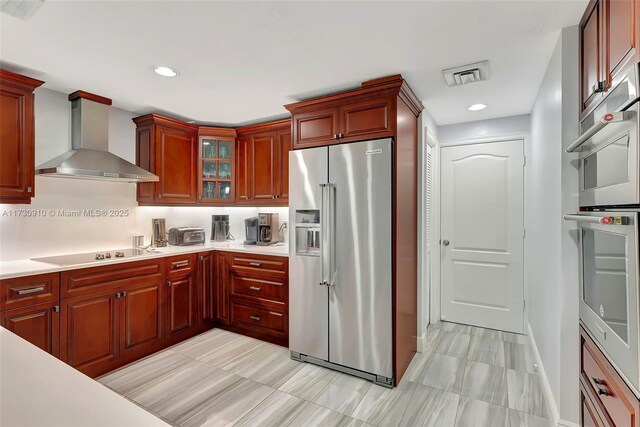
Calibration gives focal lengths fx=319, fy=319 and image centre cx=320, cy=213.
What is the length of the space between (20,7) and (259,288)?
2642 millimetres

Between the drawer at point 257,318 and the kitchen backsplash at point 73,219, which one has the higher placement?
the kitchen backsplash at point 73,219

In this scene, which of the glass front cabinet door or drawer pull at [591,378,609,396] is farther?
the glass front cabinet door

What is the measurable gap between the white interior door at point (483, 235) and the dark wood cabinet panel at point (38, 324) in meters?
3.79

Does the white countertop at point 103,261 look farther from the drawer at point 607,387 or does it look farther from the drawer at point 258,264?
the drawer at point 607,387

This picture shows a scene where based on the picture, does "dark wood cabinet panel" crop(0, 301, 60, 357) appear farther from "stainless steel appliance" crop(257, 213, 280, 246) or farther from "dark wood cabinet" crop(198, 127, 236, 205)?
"stainless steel appliance" crop(257, 213, 280, 246)

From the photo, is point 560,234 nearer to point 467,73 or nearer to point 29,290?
point 467,73

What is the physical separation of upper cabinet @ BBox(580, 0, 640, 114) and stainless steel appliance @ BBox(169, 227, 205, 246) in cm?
363

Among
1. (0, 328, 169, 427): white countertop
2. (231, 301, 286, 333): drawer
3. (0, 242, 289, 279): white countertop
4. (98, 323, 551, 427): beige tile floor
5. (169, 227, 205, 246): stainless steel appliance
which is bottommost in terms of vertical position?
(98, 323, 551, 427): beige tile floor

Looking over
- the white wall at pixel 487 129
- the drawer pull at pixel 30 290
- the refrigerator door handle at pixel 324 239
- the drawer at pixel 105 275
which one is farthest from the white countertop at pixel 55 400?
the white wall at pixel 487 129

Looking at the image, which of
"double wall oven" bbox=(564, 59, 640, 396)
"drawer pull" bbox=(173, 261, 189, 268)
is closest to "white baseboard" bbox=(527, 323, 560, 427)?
"double wall oven" bbox=(564, 59, 640, 396)

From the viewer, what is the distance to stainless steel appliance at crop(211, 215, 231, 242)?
13.6 feet

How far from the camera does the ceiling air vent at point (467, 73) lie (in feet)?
7.41

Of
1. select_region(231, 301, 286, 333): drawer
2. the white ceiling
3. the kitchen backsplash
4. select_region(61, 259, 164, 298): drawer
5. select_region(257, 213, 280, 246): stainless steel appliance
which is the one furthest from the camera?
select_region(257, 213, 280, 246): stainless steel appliance

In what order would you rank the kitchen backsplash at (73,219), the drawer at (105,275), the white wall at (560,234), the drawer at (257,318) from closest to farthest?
the white wall at (560,234) → the drawer at (105,275) → the kitchen backsplash at (73,219) → the drawer at (257,318)
